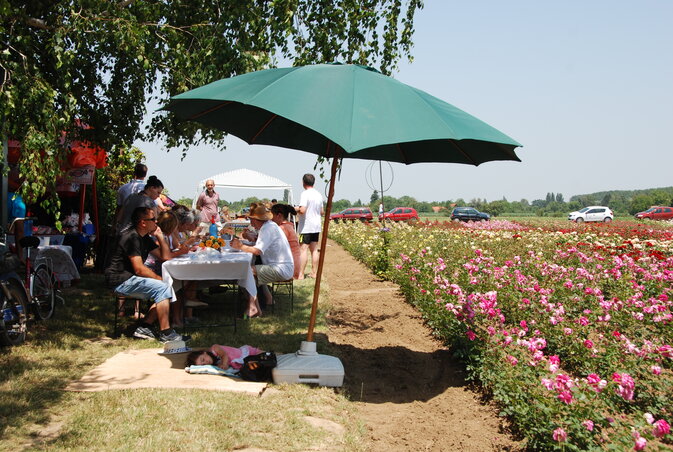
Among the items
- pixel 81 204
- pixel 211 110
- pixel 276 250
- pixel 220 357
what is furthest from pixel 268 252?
pixel 81 204

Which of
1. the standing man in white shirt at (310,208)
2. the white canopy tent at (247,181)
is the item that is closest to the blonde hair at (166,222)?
the standing man in white shirt at (310,208)

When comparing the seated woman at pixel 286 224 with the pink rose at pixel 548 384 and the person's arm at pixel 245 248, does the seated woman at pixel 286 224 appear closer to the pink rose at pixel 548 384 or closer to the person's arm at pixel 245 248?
the person's arm at pixel 245 248

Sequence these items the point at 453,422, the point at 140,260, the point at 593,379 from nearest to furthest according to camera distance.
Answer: the point at 593,379 < the point at 453,422 < the point at 140,260

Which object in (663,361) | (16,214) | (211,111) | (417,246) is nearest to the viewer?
(663,361)

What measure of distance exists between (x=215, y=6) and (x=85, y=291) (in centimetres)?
447

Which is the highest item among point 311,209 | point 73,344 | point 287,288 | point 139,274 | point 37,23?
point 37,23

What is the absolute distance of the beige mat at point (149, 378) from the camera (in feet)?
14.5

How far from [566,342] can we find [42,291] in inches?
214

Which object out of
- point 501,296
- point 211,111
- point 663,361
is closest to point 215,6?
point 211,111

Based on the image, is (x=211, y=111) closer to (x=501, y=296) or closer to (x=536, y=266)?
(x=501, y=296)

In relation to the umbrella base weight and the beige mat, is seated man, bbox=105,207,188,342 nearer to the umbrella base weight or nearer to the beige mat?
the beige mat

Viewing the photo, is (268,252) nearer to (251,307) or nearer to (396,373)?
(251,307)

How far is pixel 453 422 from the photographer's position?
4.12 meters

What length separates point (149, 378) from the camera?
4.62 meters
